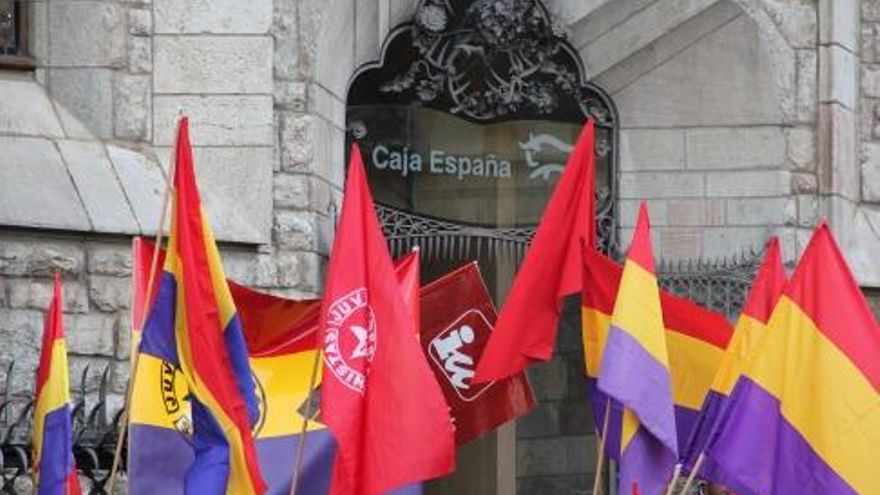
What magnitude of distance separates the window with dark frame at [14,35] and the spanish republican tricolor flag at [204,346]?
3180mm

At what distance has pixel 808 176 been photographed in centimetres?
1597

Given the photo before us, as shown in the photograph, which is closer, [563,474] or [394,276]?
[394,276]

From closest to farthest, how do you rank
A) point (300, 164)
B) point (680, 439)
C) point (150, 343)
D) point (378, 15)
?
point (150, 343) → point (680, 439) → point (300, 164) → point (378, 15)

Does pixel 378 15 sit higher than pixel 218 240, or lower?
higher

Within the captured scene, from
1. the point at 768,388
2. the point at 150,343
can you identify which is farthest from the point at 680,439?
the point at 150,343

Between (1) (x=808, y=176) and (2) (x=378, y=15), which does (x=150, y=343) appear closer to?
(2) (x=378, y=15)

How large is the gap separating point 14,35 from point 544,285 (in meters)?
3.35

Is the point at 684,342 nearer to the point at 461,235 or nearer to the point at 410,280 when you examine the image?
the point at 410,280

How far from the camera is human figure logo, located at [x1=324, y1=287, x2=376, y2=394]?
11391 millimetres

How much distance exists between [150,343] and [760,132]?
5782mm

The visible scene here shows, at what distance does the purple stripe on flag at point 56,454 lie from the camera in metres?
11.4

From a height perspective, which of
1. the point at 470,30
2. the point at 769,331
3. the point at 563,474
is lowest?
the point at 563,474

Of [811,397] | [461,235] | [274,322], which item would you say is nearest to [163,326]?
[274,322]

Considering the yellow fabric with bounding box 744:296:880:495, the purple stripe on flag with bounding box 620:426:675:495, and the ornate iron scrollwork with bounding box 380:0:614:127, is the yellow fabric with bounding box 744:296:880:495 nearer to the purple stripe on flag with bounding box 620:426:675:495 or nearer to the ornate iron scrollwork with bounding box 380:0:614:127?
the purple stripe on flag with bounding box 620:426:675:495
